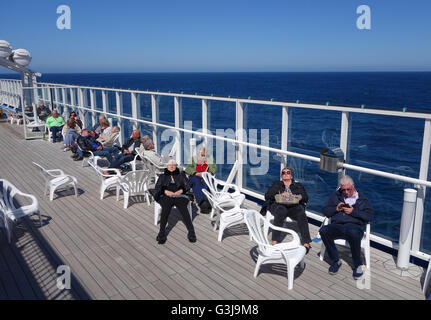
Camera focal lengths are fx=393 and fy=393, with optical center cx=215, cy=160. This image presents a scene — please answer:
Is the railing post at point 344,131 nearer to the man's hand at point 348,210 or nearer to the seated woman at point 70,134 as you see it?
the man's hand at point 348,210

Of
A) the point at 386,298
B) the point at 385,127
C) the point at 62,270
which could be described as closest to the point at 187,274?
the point at 62,270

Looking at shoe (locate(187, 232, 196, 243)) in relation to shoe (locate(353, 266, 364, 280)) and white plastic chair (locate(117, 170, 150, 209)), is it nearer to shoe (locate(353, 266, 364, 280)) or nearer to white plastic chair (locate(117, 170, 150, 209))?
white plastic chair (locate(117, 170, 150, 209))

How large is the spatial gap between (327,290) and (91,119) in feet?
30.6

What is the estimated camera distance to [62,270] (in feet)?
12.8

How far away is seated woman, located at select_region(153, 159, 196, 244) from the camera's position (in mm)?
4652

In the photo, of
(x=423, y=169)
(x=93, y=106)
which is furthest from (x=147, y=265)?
(x=93, y=106)

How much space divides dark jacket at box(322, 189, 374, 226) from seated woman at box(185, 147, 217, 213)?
2.03 m

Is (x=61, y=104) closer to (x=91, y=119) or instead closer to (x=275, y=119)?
(x=91, y=119)

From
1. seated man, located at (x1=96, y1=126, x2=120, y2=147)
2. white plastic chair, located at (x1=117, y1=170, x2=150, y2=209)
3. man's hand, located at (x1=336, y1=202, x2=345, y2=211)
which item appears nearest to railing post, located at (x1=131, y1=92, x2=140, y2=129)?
seated man, located at (x1=96, y1=126, x2=120, y2=147)

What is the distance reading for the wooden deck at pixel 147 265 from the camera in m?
3.54

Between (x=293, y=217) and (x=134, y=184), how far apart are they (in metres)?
2.53

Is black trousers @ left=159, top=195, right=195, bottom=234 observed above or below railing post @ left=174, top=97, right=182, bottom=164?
below

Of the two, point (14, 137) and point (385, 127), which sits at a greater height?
point (385, 127)
